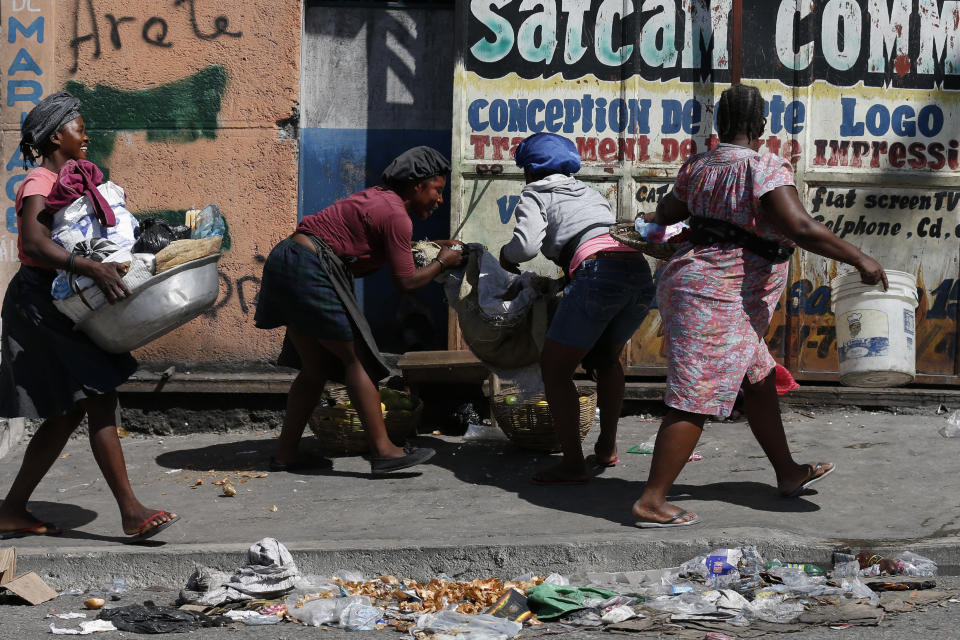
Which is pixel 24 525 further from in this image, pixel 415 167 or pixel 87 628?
pixel 415 167

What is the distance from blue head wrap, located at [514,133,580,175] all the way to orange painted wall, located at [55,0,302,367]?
211 centimetres

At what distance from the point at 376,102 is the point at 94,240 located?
122 inches

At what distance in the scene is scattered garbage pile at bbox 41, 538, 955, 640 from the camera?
372 centimetres

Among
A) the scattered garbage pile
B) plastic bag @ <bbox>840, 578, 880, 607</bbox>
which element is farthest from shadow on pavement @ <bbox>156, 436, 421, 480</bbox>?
plastic bag @ <bbox>840, 578, 880, 607</bbox>

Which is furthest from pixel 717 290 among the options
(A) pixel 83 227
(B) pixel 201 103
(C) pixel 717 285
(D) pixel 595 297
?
(B) pixel 201 103

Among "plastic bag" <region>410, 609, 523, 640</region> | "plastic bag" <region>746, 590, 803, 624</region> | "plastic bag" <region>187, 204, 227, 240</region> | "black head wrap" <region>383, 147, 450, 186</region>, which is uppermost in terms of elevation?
"black head wrap" <region>383, 147, 450, 186</region>

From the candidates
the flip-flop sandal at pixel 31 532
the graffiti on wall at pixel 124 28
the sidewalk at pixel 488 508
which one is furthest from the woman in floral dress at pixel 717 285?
the graffiti on wall at pixel 124 28

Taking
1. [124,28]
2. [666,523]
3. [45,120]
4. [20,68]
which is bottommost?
[666,523]

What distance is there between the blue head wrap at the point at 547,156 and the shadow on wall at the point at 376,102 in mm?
1793

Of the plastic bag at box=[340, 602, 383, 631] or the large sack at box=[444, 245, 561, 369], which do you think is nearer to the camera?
the plastic bag at box=[340, 602, 383, 631]

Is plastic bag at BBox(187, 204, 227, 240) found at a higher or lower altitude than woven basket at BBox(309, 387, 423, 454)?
higher

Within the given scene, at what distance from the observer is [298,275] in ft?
17.4

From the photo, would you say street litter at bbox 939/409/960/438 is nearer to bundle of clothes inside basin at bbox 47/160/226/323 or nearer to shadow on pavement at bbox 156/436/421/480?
shadow on pavement at bbox 156/436/421/480

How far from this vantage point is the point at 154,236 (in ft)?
14.6
